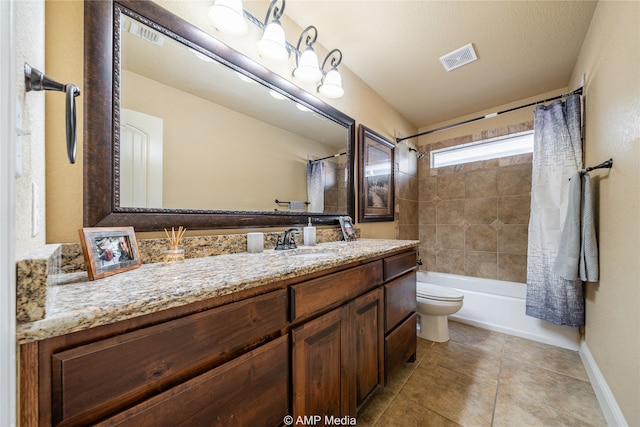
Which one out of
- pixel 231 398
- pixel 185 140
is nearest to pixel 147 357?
pixel 231 398

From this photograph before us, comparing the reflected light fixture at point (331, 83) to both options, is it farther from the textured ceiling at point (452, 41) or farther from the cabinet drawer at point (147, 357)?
the cabinet drawer at point (147, 357)

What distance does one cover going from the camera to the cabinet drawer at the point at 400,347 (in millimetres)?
1405

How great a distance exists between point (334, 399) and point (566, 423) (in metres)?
1.29

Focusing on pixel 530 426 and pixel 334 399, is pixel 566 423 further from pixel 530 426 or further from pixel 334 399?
pixel 334 399

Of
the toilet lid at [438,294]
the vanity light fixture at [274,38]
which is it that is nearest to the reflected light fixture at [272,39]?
the vanity light fixture at [274,38]

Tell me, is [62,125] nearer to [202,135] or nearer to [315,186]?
[202,135]

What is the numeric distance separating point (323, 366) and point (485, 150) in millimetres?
3008

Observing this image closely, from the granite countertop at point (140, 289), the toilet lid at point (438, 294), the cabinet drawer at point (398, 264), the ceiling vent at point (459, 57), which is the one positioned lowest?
the toilet lid at point (438, 294)

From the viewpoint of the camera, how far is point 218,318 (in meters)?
0.63

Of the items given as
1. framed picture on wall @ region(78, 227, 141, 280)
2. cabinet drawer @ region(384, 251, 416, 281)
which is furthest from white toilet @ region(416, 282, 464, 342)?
framed picture on wall @ region(78, 227, 141, 280)

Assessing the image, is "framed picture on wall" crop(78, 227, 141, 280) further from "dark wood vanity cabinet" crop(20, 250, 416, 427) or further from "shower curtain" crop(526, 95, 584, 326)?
"shower curtain" crop(526, 95, 584, 326)

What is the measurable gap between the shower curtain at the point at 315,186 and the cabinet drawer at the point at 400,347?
962 millimetres

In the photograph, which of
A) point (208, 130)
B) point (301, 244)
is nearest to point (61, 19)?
point (208, 130)

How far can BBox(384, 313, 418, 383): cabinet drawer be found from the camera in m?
1.41
